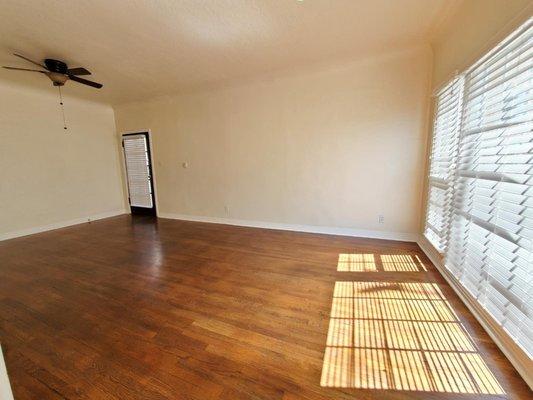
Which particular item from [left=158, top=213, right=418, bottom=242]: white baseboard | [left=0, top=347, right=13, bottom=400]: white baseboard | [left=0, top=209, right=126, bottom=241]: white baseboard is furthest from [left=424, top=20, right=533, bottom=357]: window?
[left=0, top=209, right=126, bottom=241]: white baseboard

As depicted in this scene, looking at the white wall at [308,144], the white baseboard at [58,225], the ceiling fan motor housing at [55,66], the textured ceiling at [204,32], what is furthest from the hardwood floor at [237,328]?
the textured ceiling at [204,32]

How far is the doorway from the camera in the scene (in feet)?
18.3

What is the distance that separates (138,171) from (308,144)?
4.51m

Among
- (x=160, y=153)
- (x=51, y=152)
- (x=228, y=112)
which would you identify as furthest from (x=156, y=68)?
(x=51, y=152)

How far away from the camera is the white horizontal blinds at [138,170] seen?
563cm

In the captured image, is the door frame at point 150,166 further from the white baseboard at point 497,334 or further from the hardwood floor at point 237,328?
the white baseboard at point 497,334

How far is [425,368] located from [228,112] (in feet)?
14.7

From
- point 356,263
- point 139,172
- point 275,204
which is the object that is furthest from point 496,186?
point 139,172

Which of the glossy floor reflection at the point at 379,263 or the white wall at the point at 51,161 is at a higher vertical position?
the white wall at the point at 51,161

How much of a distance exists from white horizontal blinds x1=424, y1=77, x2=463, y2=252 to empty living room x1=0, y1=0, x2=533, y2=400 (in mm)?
38

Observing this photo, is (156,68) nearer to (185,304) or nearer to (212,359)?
(185,304)

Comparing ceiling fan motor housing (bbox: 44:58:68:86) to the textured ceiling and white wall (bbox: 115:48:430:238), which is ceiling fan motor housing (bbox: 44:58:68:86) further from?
white wall (bbox: 115:48:430:238)

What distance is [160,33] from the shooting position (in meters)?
2.53

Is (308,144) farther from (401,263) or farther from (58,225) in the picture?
(58,225)
